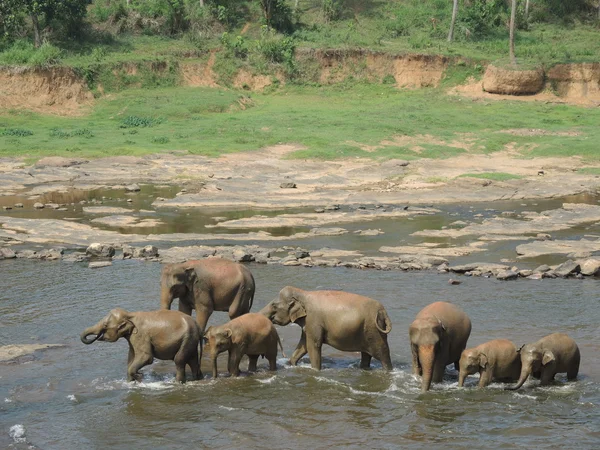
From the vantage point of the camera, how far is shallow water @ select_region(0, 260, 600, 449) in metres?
11.1

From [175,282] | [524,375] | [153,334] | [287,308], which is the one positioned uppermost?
[175,282]

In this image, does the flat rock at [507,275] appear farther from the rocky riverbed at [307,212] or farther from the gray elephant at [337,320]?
the gray elephant at [337,320]

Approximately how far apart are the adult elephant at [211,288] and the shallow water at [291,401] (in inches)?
41.1

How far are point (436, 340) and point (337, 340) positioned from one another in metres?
1.70

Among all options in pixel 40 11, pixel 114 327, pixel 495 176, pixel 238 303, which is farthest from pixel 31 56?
pixel 114 327

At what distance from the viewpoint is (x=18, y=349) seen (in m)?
14.5

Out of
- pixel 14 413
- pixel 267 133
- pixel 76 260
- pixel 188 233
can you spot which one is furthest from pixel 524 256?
pixel 267 133

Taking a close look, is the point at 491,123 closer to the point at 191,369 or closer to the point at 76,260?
the point at 76,260

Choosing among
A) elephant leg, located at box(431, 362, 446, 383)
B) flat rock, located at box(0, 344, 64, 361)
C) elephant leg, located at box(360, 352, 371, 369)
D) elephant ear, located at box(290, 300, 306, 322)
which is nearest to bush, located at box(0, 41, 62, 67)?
flat rock, located at box(0, 344, 64, 361)

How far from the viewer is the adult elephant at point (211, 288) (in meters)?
14.5

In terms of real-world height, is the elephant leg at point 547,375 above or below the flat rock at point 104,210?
above

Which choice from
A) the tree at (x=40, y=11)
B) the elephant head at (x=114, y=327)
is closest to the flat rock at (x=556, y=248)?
the elephant head at (x=114, y=327)

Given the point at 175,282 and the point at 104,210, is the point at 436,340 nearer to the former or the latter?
the point at 175,282

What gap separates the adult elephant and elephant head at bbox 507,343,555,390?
468cm
